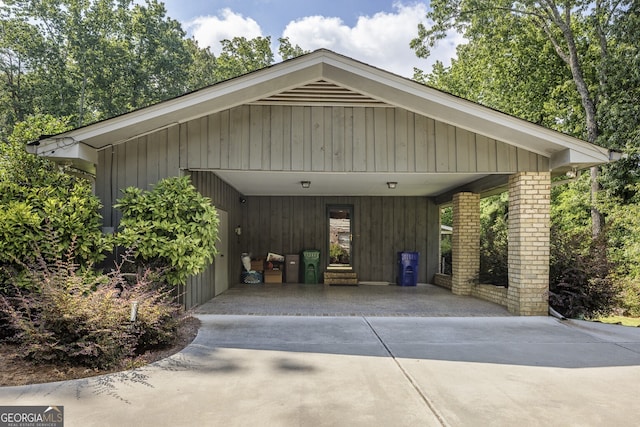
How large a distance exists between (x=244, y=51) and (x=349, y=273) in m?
18.0

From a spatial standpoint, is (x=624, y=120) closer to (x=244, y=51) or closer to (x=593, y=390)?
(x=593, y=390)

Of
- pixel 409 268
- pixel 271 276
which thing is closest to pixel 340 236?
pixel 409 268

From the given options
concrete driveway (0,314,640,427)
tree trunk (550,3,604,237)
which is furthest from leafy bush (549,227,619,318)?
tree trunk (550,3,604,237)

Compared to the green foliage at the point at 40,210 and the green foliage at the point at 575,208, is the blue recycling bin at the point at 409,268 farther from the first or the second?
the green foliage at the point at 40,210

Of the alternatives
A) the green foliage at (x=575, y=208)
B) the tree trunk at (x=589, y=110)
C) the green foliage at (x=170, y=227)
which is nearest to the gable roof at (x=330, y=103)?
the green foliage at (x=170, y=227)

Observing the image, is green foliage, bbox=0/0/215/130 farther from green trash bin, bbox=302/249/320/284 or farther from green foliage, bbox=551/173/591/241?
green foliage, bbox=551/173/591/241

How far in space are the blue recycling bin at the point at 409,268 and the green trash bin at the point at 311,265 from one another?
93.3 inches

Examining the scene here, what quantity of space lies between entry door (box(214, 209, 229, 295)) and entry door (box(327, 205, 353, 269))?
3309 mm

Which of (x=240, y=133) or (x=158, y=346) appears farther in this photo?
(x=240, y=133)

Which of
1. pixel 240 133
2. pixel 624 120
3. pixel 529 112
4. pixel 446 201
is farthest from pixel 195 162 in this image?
pixel 529 112

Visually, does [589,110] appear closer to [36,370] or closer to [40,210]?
[40,210]

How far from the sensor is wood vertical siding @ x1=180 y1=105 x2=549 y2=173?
6023mm

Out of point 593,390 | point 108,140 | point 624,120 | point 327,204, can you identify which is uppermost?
point 624,120

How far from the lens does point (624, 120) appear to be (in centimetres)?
1145
